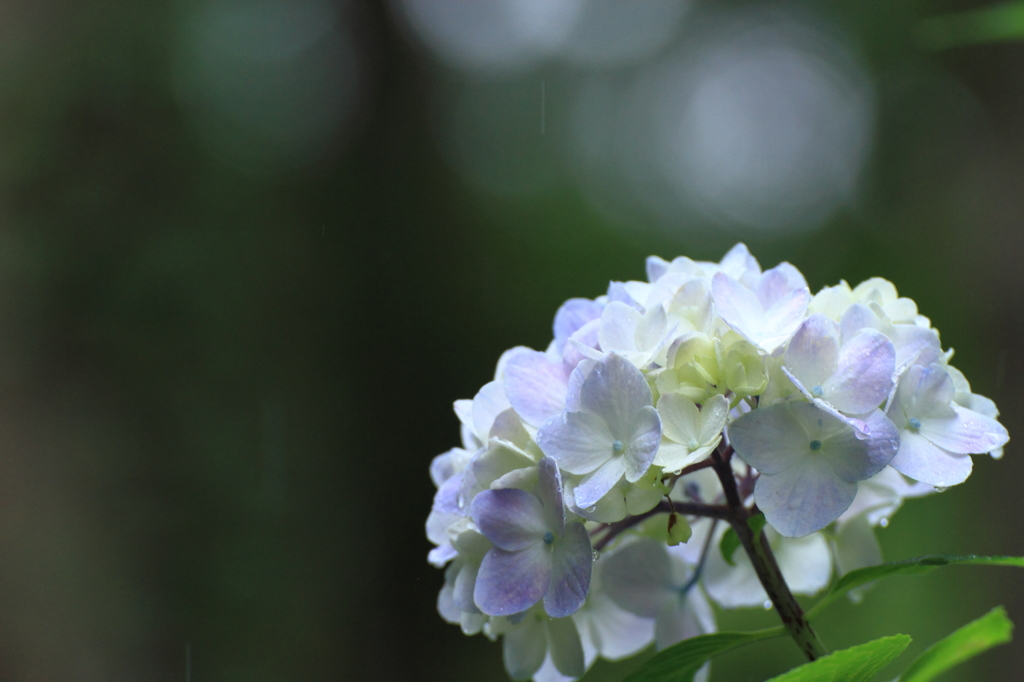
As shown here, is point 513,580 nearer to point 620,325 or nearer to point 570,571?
point 570,571

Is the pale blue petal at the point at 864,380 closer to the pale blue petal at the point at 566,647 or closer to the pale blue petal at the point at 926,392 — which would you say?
the pale blue petal at the point at 926,392

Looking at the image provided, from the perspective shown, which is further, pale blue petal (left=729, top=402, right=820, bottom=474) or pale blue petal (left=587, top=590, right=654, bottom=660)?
pale blue petal (left=587, top=590, right=654, bottom=660)

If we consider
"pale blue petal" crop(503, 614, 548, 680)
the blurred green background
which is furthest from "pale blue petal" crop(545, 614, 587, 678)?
the blurred green background

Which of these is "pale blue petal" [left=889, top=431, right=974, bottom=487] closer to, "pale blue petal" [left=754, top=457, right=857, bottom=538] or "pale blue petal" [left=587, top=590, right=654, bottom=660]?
"pale blue petal" [left=754, top=457, right=857, bottom=538]

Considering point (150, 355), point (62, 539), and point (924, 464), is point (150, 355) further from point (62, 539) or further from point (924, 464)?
point (924, 464)

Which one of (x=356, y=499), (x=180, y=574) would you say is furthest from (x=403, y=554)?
(x=180, y=574)

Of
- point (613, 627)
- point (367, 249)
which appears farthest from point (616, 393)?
point (367, 249)

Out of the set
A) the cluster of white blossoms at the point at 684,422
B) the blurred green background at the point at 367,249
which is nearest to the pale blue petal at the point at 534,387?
the cluster of white blossoms at the point at 684,422
